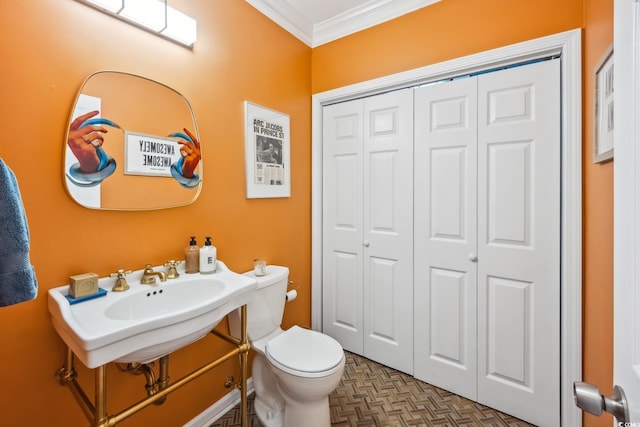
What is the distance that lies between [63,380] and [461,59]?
8.04 ft

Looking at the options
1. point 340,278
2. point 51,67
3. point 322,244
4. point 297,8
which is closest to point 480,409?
point 340,278

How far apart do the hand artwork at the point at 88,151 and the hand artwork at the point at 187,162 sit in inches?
11.4

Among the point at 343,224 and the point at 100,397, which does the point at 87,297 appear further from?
the point at 343,224

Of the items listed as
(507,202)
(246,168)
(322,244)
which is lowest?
(322,244)

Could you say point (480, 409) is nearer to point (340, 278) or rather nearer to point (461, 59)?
point (340, 278)

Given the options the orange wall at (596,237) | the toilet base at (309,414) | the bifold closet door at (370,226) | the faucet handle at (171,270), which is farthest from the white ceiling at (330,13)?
the toilet base at (309,414)

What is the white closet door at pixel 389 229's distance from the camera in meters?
2.04

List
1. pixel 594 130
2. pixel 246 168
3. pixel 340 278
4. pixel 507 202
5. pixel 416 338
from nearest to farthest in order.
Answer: pixel 594 130
pixel 507 202
pixel 246 168
pixel 416 338
pixel 340 278

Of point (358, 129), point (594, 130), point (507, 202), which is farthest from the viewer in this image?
point (358, 129)

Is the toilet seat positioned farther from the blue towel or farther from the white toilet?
the blue towel

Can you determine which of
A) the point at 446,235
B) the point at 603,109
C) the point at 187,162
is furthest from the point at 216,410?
the point at 603,109

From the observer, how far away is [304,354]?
61.4 inches

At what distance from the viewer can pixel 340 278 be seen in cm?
238

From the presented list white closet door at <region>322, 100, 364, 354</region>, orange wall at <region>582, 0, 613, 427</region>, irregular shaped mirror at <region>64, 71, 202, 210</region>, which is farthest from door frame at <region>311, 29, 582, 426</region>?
irregular shaped mirror at <region>64, 71, 202, 210</region>
